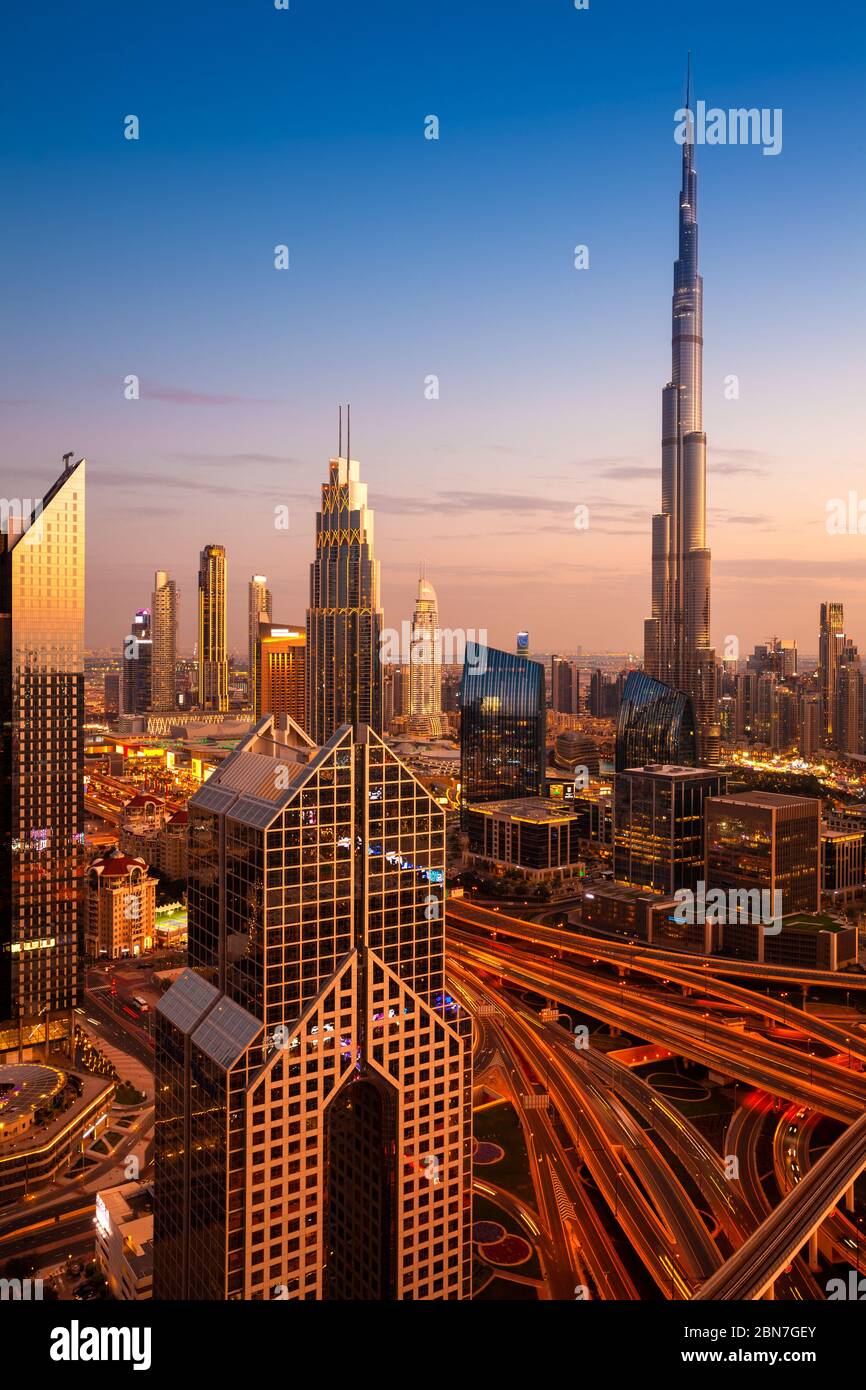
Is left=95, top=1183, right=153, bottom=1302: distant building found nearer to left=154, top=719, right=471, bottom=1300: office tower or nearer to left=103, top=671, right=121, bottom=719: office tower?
left=154, top=719, right=471, bottom=1300: office tower

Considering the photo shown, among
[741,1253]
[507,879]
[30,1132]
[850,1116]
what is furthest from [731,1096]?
[507,879]

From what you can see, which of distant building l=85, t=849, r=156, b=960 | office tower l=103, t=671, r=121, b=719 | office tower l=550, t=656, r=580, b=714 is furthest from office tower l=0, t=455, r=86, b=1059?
office tower l=103, t=671, r=121, b=719

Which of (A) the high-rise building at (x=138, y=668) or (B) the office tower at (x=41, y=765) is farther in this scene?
(A) the high-rise building at (x=138, y=668)

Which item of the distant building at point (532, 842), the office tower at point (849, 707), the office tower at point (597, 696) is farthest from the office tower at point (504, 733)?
the office tower at point (597, 696)

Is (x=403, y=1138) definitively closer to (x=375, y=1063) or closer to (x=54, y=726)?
(x=375, y=1063)

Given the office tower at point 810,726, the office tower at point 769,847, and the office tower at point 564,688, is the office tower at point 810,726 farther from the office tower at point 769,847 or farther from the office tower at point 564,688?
the office tower at point 769,847

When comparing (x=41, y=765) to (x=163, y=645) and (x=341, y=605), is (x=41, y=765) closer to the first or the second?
(x=341, y=605)
